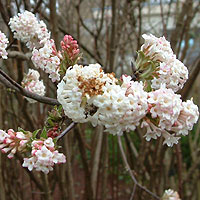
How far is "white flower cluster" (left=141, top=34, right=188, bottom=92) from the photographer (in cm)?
101

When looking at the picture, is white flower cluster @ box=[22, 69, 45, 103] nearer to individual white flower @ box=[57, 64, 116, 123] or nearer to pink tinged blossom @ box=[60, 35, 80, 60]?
pink tinged blossom @ box=[60, 35, 80, 60]

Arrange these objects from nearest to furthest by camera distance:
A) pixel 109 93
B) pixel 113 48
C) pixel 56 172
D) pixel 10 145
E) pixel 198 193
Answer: pixel 109 93 < pixel 10 145 < pixel 56 172 < pixel 113 48 < pixel 198 193

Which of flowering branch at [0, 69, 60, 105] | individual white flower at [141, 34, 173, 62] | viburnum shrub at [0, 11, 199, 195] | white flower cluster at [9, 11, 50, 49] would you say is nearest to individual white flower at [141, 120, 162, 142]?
viburnum shrub at [0, 11, 199, 195]

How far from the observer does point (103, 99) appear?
0.79 meters

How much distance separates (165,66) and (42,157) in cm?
54

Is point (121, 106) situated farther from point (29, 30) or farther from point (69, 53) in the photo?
point (29, 30)

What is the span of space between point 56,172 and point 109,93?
188 centimetres

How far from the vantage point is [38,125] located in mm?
2600

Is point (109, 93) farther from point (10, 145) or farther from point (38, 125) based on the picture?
point (38, 125)

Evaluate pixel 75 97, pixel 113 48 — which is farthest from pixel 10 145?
pixel 113 48

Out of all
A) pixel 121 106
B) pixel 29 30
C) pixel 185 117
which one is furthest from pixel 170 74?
pixel 29 30

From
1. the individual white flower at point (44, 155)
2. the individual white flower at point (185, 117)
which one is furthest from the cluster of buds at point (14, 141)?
the individual white flower at point (185, 117)

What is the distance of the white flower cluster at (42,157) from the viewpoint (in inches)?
33.2

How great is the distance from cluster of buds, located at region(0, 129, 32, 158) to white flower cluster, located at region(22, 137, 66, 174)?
0.07m
